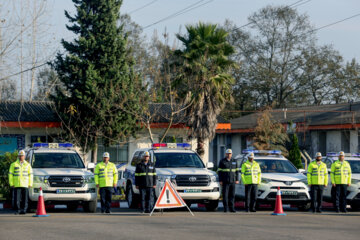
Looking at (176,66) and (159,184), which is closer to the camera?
(159,184)

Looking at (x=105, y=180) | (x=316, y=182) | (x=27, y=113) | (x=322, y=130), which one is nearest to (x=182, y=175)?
(x=105, y=180)

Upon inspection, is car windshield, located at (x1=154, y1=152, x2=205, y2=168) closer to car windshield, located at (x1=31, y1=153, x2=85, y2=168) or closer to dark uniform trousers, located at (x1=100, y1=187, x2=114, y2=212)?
dark uniform trousers, located at (x1=100, y1=187, x2=114, y2=212)

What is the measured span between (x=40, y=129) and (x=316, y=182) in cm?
1850

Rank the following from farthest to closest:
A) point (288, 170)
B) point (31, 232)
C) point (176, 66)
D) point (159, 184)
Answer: point (176, 66), point (288, 170), point (159, 184), point (31, 232)

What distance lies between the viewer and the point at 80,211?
19766 millimetres

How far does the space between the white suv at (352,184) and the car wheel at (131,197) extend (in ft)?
20.0

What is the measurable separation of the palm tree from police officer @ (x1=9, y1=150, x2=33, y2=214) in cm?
1306

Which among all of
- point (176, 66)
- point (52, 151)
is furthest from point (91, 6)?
point (52, 151)

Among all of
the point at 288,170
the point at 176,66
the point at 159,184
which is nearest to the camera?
the point at 159,184

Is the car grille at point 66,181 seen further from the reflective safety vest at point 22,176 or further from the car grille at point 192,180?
the car grille at point 192,180

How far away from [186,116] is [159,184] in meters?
12.6

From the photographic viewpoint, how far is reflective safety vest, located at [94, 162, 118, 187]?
61.9ft

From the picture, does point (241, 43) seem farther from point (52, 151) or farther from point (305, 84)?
point (52, 151)

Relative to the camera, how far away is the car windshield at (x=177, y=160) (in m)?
20.2
